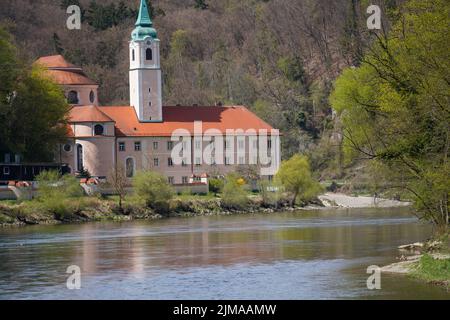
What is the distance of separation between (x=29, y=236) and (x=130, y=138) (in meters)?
41.9

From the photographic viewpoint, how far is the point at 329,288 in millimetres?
39469

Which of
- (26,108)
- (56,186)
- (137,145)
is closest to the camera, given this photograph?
(56,186)

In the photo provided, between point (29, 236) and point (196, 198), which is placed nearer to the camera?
point (29, 236)

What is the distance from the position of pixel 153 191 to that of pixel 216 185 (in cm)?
1240

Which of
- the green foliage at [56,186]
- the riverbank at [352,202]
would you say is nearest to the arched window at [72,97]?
the green foliage at [56,186]

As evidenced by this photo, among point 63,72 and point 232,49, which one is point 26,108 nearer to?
point 63,72

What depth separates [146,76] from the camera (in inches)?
4235

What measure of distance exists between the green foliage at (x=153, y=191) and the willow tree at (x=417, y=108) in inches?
1523

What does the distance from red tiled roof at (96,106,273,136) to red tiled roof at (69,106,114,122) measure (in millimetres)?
3519

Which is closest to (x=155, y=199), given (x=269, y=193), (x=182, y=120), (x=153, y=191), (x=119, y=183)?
(x=153, y=191)

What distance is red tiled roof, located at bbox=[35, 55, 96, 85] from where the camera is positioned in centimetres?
10606

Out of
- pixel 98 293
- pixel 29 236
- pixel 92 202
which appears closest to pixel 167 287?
pixel 98 293
